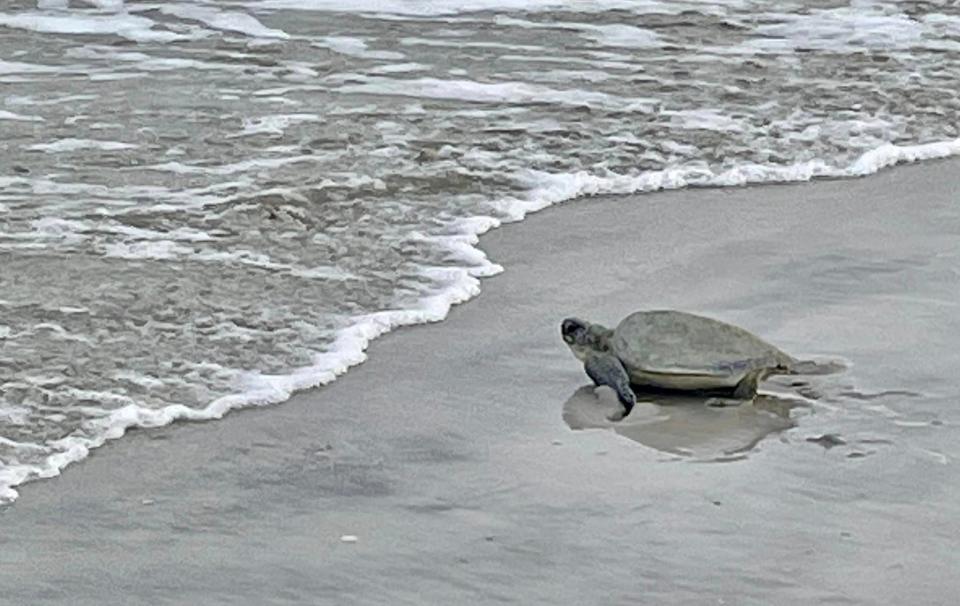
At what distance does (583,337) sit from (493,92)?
11.3 ft

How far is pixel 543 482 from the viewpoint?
3.70 metres

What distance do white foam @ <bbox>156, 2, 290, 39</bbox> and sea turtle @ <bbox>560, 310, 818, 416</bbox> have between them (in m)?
5.05

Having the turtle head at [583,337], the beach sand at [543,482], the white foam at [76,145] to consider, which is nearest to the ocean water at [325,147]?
the white foam at [76,145]

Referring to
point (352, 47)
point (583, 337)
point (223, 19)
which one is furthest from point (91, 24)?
point (583, 337)

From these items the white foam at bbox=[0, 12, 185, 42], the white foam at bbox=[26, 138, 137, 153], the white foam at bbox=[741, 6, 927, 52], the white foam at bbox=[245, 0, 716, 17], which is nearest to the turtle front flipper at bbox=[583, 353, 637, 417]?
the white foam at bbox=[26, 138, 137, 153]

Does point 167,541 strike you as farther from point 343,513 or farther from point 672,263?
point 672,263

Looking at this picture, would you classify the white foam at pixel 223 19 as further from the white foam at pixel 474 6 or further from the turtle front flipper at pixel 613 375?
the turtle front flipper at pixel 613 375

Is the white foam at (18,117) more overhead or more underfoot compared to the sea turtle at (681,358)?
more underfoot

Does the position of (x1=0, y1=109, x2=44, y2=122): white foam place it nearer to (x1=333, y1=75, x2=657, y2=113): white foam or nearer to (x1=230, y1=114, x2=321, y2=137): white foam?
(x1=230, y1=114, x2=321, y2=137): white foam

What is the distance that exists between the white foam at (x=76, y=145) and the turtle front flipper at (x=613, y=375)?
9.52 feet

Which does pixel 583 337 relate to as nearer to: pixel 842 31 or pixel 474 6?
Result: pixel 842 31

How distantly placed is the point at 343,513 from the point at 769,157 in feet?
11.5

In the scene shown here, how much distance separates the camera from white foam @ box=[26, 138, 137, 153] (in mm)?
6512

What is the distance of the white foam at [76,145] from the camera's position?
256 inches
